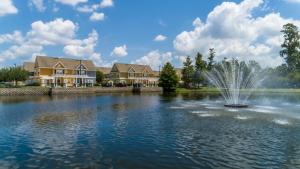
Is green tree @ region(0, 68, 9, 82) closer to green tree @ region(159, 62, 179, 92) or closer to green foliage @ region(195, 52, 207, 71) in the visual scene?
green tree @ region(159, 62, 179, 92)

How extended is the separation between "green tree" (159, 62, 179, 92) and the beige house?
20.5 meters

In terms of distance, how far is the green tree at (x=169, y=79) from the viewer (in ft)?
357

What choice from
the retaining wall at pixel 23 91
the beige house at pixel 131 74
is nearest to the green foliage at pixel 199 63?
the beige house at pixel 131 74

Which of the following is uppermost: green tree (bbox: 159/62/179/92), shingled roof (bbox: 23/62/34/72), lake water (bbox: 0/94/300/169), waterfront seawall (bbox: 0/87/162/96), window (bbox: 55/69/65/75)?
shingled roof (bbox: 23/62/34/72)

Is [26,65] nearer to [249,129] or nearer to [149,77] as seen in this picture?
[149,77]

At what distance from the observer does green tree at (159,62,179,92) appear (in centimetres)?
10881

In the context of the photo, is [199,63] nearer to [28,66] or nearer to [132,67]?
[132,67]

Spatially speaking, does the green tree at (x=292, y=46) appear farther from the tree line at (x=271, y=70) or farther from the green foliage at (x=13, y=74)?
the green foliage at (x=13, y=74)

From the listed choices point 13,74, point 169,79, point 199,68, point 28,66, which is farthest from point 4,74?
point 199,68

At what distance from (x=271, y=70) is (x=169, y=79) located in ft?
127

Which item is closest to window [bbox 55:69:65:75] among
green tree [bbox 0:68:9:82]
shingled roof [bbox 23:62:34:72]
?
green tree [bbox 0:68:9:82]

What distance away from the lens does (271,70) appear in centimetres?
Result: 10525

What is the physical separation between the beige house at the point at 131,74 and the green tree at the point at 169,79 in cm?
2051

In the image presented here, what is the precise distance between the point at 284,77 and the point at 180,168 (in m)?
98.7
